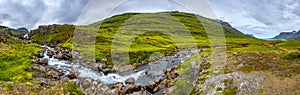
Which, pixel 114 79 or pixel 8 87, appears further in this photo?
pixel 114 79

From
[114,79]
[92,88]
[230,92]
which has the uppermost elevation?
[230,92]

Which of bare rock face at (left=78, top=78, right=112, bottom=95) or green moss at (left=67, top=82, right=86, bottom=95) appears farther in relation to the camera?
bare rock face at (left=78, top=78, right=112, bottom=95)

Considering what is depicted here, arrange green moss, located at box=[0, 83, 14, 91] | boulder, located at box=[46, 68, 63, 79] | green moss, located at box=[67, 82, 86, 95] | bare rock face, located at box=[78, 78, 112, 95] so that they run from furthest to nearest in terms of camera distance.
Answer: boulder, located at box=[46, 68, 63, 79], bare rock face, located at box=[78, 78, 112, 95], green moss, located at box=[67, 82, 86, 95], green moss, located at box=[0, 83, 14, 91]

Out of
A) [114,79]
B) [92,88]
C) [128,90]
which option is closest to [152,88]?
[128,90]

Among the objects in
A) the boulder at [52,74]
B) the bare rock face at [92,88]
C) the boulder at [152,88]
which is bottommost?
the boulder at [152,88]

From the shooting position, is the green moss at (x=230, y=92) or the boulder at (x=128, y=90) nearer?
the green moss at (x=230, y=92)

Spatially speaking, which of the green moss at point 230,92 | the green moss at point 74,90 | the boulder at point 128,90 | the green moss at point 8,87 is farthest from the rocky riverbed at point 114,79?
the green moss at point 230,92

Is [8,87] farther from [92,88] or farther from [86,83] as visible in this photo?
[86,83]

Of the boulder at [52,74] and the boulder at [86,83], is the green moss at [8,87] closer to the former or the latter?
the boulder at [86,83]

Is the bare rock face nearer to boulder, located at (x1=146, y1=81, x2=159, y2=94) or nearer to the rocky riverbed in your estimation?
the rocky riverbed

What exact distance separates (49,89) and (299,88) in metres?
29.1

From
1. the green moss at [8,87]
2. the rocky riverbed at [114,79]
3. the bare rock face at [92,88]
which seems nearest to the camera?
the green moss at [8,87]

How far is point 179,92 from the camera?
3662 cm

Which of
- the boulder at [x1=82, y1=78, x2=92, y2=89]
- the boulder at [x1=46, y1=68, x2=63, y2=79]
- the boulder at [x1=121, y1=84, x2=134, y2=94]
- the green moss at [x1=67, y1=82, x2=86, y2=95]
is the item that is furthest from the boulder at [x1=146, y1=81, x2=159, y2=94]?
the boulder at [x1=46, y1=68, x2=63, y2=79]
